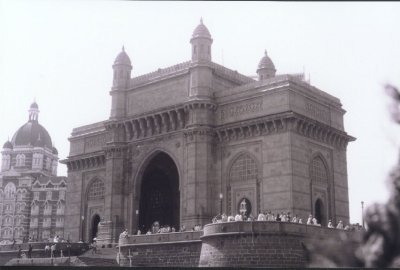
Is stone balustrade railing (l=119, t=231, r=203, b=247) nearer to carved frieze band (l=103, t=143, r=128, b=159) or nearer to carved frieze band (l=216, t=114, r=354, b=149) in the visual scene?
carved frieze band (l=216, t=114, r=354, b=149)

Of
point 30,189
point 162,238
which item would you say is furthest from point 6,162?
point 162,238

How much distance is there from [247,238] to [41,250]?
1520cm

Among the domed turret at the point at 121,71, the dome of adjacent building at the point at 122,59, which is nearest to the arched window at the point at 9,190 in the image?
the domed turret at the point at 121,71

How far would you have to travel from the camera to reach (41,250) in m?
32.3

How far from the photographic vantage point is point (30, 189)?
61.2m

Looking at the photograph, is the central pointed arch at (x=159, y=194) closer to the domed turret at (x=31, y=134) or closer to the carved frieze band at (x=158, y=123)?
the carved frieze band at (x=158, y=123)

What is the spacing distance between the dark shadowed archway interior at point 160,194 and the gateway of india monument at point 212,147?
62 millimetres

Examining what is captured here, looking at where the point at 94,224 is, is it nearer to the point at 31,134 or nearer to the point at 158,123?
the point at 158,123

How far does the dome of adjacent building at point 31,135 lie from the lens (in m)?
60.6

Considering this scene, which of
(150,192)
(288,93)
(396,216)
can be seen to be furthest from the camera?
(150,192)

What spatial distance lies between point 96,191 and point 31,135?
88.5 ft

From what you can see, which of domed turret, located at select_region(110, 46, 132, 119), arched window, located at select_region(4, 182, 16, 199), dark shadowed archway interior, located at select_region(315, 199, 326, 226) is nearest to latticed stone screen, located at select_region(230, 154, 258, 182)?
dark shadowed archway interior, located at select_region(315, 199, 326, 226)

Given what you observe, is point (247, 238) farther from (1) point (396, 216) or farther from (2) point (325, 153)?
(1) point (396, 216)

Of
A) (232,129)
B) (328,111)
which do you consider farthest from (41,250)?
(328,111)
